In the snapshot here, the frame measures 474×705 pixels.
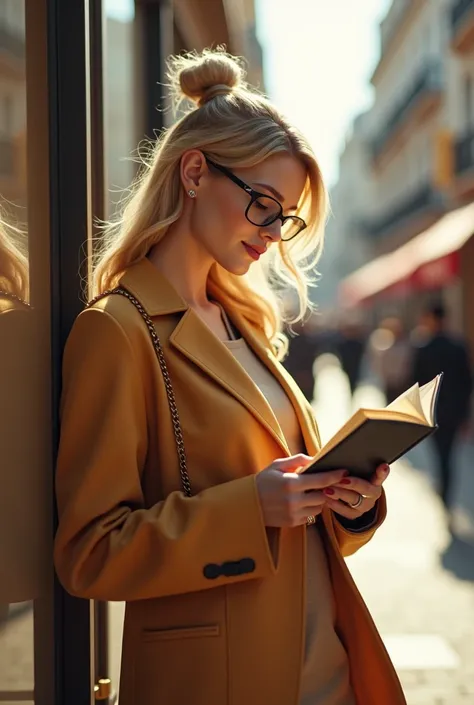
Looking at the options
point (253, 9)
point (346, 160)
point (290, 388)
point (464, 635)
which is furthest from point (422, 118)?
point (346, 160)

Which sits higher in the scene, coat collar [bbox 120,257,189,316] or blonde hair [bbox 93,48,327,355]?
blonde hair [bbox 93,48,327,355]

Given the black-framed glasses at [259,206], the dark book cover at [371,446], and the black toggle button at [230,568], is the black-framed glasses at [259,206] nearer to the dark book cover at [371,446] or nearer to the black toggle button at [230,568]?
the dark book cover at [371,446]

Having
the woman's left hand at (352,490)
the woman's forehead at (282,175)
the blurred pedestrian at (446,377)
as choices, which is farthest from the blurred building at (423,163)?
the woman's left hand at (352,490)

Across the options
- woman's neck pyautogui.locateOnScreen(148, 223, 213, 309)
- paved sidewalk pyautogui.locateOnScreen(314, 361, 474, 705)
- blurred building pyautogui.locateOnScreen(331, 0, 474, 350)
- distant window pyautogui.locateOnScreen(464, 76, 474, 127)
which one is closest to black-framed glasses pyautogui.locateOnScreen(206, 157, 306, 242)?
woman's neck pyautogui.locateOnScreen(148, 223, 213, 309)

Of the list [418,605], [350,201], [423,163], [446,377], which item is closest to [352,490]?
[418,605]

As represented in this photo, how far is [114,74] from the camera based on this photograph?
4.21 meters

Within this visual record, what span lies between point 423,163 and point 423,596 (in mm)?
32108

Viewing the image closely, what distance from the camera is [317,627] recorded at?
6.88 ft

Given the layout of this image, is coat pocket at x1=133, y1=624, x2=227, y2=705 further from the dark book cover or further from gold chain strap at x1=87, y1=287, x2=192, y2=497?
the dark book cover

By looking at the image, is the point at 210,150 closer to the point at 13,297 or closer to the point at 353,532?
the point at 13,297

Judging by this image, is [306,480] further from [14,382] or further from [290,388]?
[14,382]

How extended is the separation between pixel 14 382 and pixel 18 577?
43 cm

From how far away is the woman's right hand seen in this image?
6.11 feet

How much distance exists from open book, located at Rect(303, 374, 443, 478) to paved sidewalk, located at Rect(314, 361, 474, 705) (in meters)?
2.80
